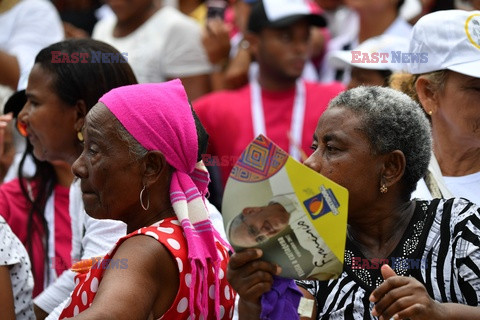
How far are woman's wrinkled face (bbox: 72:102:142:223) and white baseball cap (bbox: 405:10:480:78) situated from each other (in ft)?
4.16

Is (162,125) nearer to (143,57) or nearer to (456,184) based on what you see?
(456,184)

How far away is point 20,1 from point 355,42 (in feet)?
7.14

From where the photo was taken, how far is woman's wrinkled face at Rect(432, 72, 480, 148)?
332cm

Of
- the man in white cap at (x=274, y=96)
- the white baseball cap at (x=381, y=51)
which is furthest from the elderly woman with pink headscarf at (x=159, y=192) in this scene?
the man in white cap at (x=274, y=96)

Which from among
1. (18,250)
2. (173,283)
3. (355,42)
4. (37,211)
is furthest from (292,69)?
(173,283)

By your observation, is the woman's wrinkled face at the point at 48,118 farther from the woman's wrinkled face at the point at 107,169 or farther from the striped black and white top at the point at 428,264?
the striped black and white top at the point at 428,264

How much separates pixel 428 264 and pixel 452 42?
101 centimetres

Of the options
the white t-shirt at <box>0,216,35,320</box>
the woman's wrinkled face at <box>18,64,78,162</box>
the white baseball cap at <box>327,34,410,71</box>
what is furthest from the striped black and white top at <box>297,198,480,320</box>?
the white baseball cap at <box>327,34,410,71</box>

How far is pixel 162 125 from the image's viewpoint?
9.14ft

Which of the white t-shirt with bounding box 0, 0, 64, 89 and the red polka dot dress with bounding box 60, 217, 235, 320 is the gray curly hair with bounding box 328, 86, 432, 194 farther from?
the white t-shirt with bounding box 0, 0, 64, 89

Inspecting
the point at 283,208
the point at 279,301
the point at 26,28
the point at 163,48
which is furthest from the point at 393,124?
the point at 26,28

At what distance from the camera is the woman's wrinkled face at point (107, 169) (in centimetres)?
278

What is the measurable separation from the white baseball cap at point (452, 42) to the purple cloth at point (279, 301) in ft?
3.98

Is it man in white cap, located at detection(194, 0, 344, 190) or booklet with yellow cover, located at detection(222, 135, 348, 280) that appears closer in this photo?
booklet with yellow cover, located at detection(222, 135, 348, 280)
